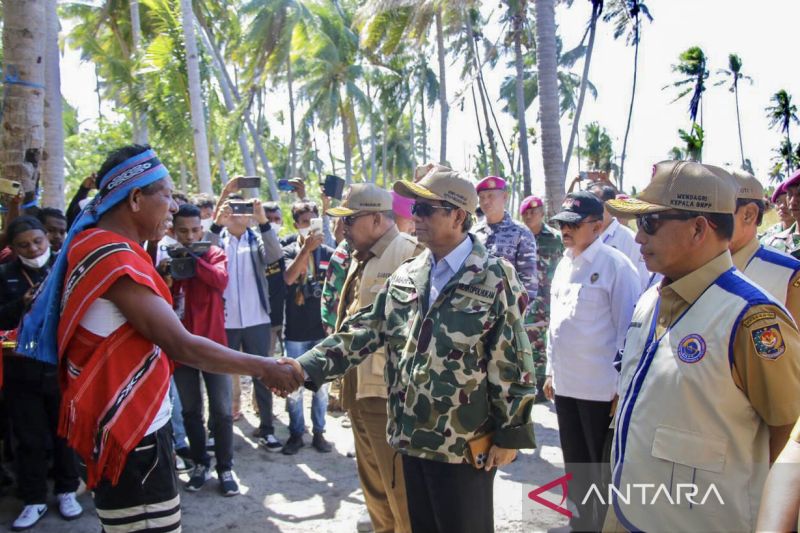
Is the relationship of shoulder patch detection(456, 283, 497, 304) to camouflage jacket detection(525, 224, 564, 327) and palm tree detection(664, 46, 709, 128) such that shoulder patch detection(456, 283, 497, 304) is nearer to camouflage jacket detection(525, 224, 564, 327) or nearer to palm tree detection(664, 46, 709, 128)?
camouflage jacket detection(525, 224, 564, 327)

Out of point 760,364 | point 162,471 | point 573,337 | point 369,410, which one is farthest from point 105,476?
point 573,337

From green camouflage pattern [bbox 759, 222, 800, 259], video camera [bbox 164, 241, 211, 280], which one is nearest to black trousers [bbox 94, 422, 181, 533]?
video camera [bbox 164, 241, 211, 280]

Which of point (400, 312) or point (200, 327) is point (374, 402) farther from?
point (200, 327)

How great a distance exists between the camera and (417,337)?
289cm

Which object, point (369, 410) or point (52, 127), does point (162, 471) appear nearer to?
point (369, 410)

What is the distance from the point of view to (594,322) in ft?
12.4

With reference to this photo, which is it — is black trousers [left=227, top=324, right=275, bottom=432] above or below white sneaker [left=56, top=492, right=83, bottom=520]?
above

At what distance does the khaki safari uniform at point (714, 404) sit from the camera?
193cm

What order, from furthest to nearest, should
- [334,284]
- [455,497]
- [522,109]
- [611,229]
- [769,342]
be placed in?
[522,109]
[611,229]
[334,284]
[455,497]
[769,342]

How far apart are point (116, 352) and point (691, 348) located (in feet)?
6.88

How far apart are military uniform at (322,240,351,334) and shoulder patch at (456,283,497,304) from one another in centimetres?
193

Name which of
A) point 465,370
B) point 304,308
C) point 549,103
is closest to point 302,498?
point 304,308

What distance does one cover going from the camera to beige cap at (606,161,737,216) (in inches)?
86.9

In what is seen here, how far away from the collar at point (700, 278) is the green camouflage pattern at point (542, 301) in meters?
4.10
